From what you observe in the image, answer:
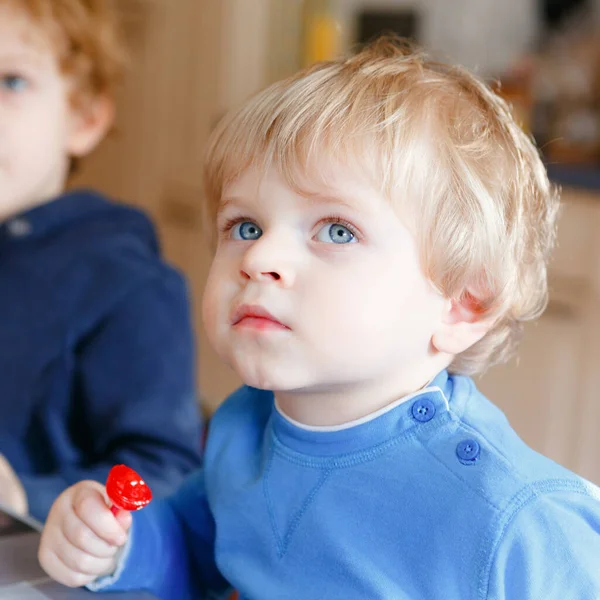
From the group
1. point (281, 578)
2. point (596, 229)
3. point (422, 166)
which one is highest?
point (422, 166)

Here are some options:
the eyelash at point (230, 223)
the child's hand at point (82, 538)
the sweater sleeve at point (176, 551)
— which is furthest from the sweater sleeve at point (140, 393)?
the eyelash at point (230, 223)

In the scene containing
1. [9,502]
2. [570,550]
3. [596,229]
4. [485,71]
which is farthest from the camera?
[485,71]

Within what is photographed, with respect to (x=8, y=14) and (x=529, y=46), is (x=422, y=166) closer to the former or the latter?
(x=8, y=14)

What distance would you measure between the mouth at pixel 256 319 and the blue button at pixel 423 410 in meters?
0.12

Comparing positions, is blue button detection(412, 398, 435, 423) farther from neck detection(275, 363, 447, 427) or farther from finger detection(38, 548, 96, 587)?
finger detection(38, 548, 96, 587)

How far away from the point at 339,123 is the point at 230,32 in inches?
98.4

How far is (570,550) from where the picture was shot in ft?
1.99

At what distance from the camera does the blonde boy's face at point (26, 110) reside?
123 cm

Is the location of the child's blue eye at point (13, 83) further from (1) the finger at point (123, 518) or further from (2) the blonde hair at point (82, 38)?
(1) the finger at point (123, 518)

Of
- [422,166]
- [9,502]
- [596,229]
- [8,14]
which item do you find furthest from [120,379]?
[596,229]

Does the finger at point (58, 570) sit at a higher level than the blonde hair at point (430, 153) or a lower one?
lower

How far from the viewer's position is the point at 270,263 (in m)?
0.64

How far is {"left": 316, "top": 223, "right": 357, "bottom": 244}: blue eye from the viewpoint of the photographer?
65 centimetres

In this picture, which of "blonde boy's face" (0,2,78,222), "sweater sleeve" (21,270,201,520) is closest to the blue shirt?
"sweater sleeve" (21,270,201,520)
